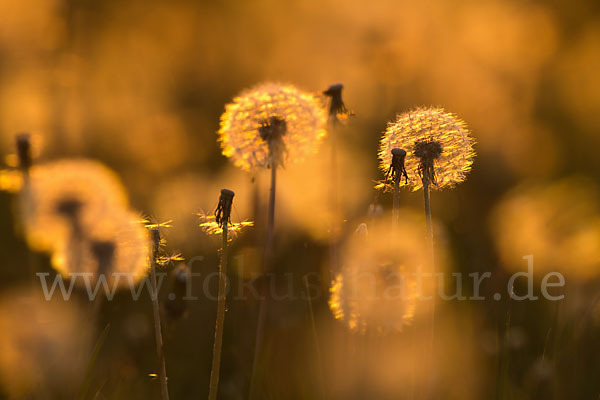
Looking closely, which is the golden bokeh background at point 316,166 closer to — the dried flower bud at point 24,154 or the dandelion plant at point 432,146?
the dried flower bud at point 24,154

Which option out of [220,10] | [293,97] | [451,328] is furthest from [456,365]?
[220,10]

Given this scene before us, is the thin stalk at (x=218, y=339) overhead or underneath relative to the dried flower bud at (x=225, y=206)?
underneath

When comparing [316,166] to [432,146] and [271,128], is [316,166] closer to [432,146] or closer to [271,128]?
[271,128]

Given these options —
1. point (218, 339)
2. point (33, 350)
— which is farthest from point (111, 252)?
point (33, 350)

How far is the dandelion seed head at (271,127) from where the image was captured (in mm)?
3252

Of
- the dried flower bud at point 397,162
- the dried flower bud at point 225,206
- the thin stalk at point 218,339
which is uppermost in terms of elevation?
the dried flower bud at point 397,162

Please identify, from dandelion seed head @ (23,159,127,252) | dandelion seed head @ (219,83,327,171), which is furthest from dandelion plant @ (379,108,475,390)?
dandelion seed head @ (23,159,127,252)

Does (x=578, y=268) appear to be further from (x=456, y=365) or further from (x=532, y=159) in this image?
(x=532, y=159)

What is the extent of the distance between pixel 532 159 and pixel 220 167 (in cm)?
522

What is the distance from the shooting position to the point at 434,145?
103 inches

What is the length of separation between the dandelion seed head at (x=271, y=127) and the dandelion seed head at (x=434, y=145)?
25.4 inches

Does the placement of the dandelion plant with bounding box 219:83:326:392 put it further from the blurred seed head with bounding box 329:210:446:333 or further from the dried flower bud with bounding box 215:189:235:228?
the dried flower bud with bounding box 215:189:235:228

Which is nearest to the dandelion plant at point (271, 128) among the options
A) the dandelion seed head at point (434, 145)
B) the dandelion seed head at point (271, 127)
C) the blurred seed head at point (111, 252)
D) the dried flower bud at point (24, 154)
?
the dandelion seed head at point (271, 127)

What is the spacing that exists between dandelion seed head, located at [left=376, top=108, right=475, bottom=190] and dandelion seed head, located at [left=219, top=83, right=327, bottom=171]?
644 millimetres
